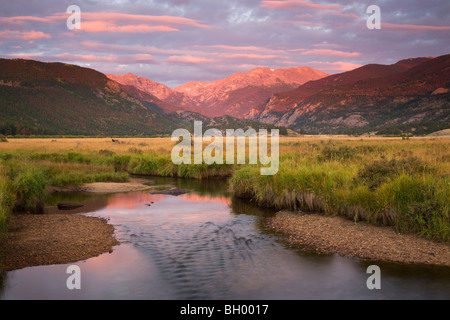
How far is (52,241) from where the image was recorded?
11.7 m

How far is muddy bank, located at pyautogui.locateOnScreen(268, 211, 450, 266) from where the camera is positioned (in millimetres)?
10398

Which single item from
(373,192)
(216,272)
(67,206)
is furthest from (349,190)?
(67,206)

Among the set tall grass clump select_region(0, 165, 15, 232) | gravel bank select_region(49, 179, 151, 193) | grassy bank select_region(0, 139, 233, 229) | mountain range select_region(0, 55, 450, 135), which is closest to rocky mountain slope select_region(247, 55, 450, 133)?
mountain range select_region(0, 55, 450, 135)

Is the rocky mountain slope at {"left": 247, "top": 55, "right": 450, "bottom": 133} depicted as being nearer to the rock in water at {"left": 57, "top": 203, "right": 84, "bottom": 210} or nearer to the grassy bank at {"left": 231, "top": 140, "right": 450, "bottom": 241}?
the grassy bank at {"left": 231, "top": 140, "right": 450, "bottom": 241}

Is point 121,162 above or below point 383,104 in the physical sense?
below

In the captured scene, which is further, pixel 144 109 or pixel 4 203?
pixel 144 109

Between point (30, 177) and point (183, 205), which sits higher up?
point (30, 177)

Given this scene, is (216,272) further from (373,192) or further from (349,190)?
(349,190)

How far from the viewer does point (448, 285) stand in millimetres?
8688

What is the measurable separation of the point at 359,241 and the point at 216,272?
4909 millimetres

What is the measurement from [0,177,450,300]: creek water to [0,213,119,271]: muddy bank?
17.2 inches

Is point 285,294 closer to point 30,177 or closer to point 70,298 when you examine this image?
point 70,298

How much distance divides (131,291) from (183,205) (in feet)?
35.4
